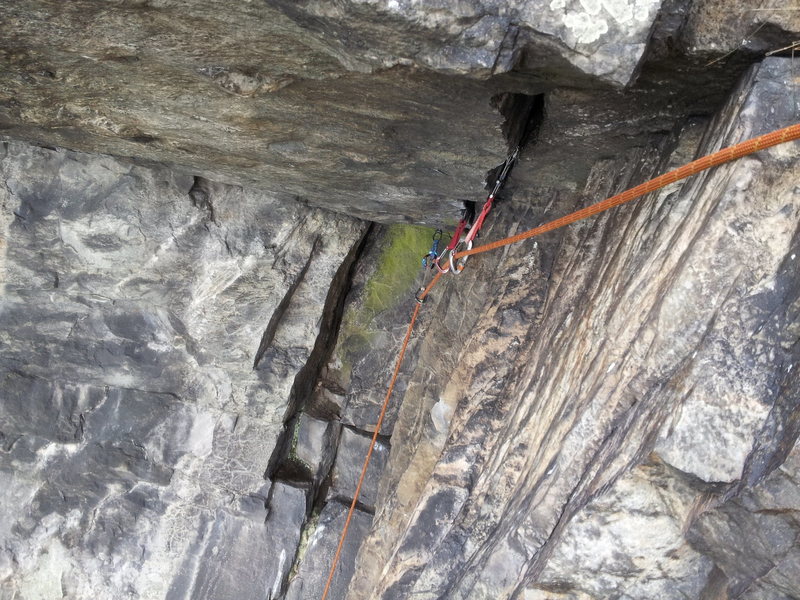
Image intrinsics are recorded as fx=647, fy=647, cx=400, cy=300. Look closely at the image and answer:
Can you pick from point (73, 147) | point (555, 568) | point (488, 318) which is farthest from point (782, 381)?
point (73, 147)

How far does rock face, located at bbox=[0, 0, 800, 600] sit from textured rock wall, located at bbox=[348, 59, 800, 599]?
0.04 feet

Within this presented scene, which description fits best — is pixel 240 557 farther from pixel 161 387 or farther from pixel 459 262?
pixel 459 262

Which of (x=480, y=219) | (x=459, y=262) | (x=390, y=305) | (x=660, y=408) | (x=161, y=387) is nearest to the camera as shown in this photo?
(x=660, y=408)

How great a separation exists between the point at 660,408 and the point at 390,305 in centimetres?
313

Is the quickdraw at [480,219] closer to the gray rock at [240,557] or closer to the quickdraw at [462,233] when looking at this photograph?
the quickdraw at [462,233]

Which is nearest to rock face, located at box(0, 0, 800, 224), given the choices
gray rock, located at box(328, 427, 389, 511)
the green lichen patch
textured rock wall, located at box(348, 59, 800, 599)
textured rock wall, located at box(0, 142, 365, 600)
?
textured rock wall, located at box(348, 59, 800, 599)

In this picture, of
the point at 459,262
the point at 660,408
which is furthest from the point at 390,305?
the point at 660,408

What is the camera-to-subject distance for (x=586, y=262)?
332 cm

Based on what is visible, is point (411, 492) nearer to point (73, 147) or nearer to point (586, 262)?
point (586, 262)

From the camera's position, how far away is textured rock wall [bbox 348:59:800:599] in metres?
2.18

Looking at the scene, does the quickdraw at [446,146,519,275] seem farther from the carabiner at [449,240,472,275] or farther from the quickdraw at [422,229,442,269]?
the quickdraw at [422,229,442,269]

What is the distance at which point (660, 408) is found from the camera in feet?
7.58

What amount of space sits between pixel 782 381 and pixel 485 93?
5.01ft

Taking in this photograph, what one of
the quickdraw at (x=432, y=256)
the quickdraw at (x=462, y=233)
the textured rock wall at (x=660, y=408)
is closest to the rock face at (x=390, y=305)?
the textured rock wall at (x=660, y=408)
